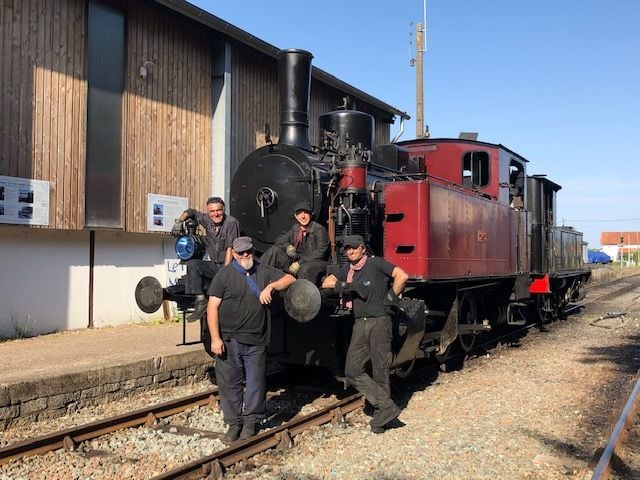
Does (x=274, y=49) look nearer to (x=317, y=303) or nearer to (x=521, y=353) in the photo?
(x=521, y=353)

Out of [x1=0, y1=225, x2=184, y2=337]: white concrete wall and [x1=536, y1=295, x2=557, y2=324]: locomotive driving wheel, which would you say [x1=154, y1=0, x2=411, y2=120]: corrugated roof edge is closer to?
[x1=0, y1=225, x2=184, y2=337]: white concrete wall

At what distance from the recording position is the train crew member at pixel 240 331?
4.97 meters

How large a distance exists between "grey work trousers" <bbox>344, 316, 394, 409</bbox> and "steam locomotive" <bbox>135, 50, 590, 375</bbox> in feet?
0.85

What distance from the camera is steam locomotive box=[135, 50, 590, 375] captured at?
Result: 609 centimetres

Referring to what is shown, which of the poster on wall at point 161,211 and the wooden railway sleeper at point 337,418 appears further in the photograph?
the poster on wall at point 161,211

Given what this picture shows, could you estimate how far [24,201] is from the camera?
919 cm

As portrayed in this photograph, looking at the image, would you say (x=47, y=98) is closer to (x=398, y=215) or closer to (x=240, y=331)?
(x=398, y=215)

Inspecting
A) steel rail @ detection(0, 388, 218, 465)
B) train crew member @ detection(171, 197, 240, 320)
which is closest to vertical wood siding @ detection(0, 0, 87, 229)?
train crew member @ detection(171, 197, 240, 320)

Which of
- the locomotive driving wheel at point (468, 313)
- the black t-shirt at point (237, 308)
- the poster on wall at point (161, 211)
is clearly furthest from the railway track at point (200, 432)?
the poster on wall at point (161, 211)

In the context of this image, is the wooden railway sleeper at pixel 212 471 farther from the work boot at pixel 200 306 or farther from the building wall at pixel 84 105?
the building wall at pixel 84 105

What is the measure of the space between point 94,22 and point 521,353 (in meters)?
8.90

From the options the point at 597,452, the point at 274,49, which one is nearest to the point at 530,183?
the point at 274,49

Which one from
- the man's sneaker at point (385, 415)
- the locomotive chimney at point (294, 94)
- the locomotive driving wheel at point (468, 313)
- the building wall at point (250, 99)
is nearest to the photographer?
the man's sneaker at point (385, 415)

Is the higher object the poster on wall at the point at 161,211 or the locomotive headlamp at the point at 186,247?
the poster on wall at the point at 161,211
